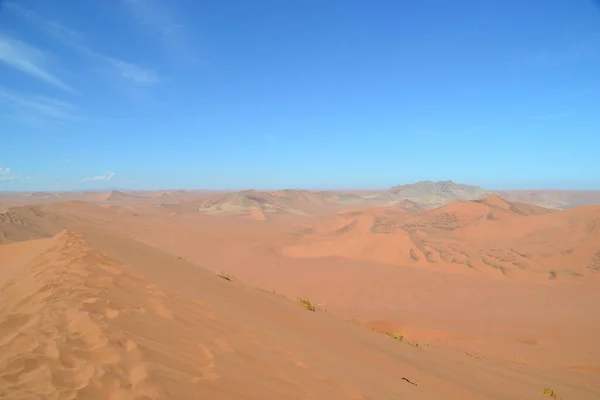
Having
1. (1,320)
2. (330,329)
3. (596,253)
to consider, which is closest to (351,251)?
(596,253)

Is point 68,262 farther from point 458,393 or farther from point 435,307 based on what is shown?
point 435,307

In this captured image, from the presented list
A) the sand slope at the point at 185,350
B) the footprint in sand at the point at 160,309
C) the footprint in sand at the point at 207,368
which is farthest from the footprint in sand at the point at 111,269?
the footprint in sand at the point at 207,368

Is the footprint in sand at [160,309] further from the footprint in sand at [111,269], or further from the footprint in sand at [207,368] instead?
the footprint in sand at [111,269]

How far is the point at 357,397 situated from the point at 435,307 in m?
10.3

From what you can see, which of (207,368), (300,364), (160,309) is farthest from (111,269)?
(300,364)

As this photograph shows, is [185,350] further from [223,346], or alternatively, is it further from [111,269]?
[111,269]

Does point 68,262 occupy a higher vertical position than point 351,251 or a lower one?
higher

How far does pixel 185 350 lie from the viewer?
3549mm

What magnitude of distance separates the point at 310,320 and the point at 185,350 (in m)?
3.44

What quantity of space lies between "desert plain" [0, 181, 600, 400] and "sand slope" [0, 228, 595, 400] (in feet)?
0.07

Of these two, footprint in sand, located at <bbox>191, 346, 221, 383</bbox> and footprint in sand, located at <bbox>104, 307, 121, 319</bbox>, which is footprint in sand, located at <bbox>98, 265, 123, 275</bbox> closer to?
footprint in sand, located at <bbox>104, 307, 121, 319</bbox>

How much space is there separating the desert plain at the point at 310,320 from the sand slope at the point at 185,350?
0.07 feet

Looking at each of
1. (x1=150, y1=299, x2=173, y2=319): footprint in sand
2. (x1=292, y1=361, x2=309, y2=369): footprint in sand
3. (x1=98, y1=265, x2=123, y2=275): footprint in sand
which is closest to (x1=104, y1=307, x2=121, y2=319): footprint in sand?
(x1=150, y1=299, x2=173, y2=319): footprint in sand

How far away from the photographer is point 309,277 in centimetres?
1709
